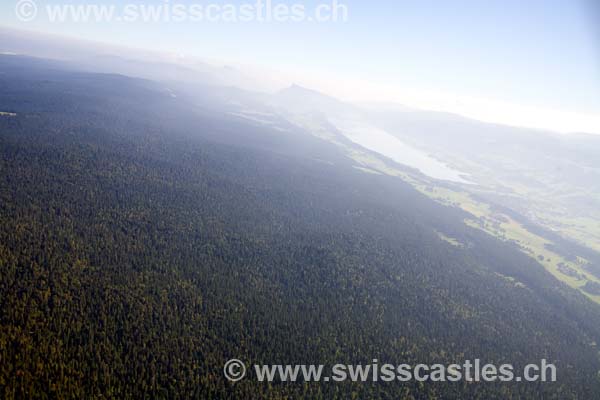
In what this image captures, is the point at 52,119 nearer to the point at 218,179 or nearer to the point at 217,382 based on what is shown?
the point at 218,179

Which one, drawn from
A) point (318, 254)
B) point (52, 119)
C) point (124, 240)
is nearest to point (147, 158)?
point (52, 119)

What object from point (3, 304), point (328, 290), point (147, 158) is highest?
point (147, 158)
